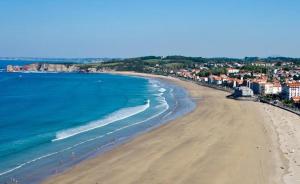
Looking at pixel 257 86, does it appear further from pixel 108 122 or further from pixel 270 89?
pixel 108 122

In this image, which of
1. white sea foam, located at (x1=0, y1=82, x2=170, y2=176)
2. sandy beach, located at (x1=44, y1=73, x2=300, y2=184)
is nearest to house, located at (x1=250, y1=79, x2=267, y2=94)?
white sea foam, located at (x1=0, y1=82, x2=170, y2=176)

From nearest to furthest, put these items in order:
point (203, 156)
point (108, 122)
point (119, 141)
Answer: point (203, 156) < point (119, 141) < point (108, 122)

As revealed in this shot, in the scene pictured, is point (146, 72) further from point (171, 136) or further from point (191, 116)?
point (171, 136)

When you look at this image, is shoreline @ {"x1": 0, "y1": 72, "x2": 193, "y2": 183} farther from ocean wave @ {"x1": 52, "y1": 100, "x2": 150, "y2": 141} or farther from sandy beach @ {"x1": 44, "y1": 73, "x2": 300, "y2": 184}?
ocean wave @ {"x1": 52, "y1": 100, "x2": 150, "y2": 141}

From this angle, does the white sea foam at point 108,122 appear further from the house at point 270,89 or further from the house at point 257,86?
the house at point 257,86

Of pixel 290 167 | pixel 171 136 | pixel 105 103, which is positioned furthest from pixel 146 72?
pixel 290 167

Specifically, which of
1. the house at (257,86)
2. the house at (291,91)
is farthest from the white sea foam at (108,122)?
the house at (257,86)

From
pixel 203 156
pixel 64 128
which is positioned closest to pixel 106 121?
pixel 64 128
